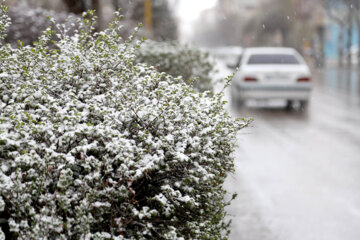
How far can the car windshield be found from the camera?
14.2 m

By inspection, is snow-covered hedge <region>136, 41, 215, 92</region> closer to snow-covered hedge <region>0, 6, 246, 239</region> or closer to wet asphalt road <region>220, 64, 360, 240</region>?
wet asphalt road <region>220, 64, 360, 240</region>

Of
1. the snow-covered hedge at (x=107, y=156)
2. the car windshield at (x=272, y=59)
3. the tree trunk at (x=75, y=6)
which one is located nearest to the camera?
the snow-covered hedge at (x=107, y=156)

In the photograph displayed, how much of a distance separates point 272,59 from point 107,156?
12236 millimetres

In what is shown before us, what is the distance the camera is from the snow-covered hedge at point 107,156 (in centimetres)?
240

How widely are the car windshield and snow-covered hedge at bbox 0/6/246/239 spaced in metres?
11.2

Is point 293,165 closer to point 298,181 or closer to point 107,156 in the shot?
point 298,181

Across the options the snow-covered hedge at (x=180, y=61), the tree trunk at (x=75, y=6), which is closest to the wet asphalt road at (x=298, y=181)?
the snow-covered hedge at (x=180, y=61)

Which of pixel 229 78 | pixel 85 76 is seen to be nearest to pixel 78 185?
pixel 85 76

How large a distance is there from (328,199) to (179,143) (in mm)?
3840

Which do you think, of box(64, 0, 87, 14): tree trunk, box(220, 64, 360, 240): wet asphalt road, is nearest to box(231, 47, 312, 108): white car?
box(220, 64, 360, 240): wet asphalt road

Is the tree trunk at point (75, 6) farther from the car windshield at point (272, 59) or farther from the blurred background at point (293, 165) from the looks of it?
the car windshield at point (272, 59)

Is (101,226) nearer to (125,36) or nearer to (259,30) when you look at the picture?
(125,36)

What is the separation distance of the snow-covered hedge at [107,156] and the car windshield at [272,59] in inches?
440

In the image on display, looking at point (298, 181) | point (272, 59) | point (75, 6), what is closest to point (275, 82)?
point (272, 59)
